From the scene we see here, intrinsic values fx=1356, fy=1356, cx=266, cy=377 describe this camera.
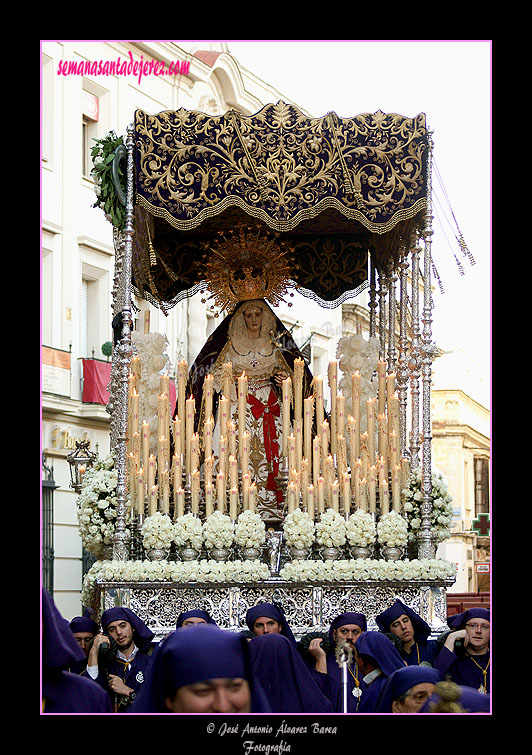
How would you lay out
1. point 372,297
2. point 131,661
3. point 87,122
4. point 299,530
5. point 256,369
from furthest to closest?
1. point 87,122
2. point 372,297
3. point 256,369
4. point 299,530
5. point 131,661

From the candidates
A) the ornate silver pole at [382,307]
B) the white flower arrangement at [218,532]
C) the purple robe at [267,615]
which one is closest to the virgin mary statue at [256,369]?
the ornate silver pole at [382,307]

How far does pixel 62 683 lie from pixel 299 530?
489cm

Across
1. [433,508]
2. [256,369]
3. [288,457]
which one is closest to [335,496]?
[288,457]

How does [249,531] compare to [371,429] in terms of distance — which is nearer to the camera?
[249,531]

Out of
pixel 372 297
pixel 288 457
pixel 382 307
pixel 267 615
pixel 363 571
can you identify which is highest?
pixel 372 297

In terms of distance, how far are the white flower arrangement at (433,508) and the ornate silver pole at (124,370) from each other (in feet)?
7.05

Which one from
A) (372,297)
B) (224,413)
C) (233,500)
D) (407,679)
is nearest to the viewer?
(407,679)

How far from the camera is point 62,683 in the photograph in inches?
206

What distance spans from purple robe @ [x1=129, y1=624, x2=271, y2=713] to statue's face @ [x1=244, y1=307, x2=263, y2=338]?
761 cm

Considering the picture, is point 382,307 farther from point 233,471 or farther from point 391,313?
point 233,471

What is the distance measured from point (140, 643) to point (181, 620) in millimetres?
375

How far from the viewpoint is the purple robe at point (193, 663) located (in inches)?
169

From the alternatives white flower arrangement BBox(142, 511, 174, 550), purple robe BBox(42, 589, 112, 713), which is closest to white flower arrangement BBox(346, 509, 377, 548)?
white flower arrangement BBox(142, 511, 174, 550)

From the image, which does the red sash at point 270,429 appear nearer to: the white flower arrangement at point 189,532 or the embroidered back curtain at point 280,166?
the white flower arrangement at point 189,532
